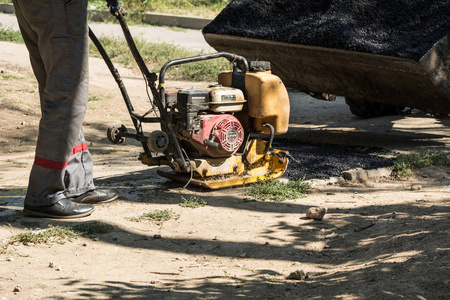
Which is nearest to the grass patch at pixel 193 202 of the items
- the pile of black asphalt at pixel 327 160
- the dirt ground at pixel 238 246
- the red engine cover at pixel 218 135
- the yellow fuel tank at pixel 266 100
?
the dirt ground at pixel 238 246

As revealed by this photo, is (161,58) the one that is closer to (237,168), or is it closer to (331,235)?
(237,168)

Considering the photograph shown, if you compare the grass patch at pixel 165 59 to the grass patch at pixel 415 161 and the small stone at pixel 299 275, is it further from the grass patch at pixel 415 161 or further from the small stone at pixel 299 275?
the small stone at pixel 299 275

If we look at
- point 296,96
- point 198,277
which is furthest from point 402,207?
point 296,96

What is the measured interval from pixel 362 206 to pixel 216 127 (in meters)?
1.38

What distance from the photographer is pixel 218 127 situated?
17.0 feet

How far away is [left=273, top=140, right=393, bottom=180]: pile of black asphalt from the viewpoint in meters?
5.92

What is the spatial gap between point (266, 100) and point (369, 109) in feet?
13.3

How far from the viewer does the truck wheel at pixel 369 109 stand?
8.76 m

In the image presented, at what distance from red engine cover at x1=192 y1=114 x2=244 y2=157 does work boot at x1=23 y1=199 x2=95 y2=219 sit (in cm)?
125

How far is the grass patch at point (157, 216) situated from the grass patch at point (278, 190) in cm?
88

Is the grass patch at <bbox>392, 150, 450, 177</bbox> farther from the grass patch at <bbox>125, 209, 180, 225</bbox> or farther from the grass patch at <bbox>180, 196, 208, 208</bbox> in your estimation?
the grass patch at <bbox>125, 209, 180, 225</bbox>

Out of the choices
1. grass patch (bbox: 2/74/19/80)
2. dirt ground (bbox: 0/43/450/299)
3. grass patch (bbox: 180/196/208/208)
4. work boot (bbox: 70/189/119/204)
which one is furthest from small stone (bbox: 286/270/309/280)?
grass patch (bbox: 2/74/19/80)

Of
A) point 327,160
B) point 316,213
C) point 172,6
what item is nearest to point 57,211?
point 316,213

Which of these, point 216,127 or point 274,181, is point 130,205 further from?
point 274,181
